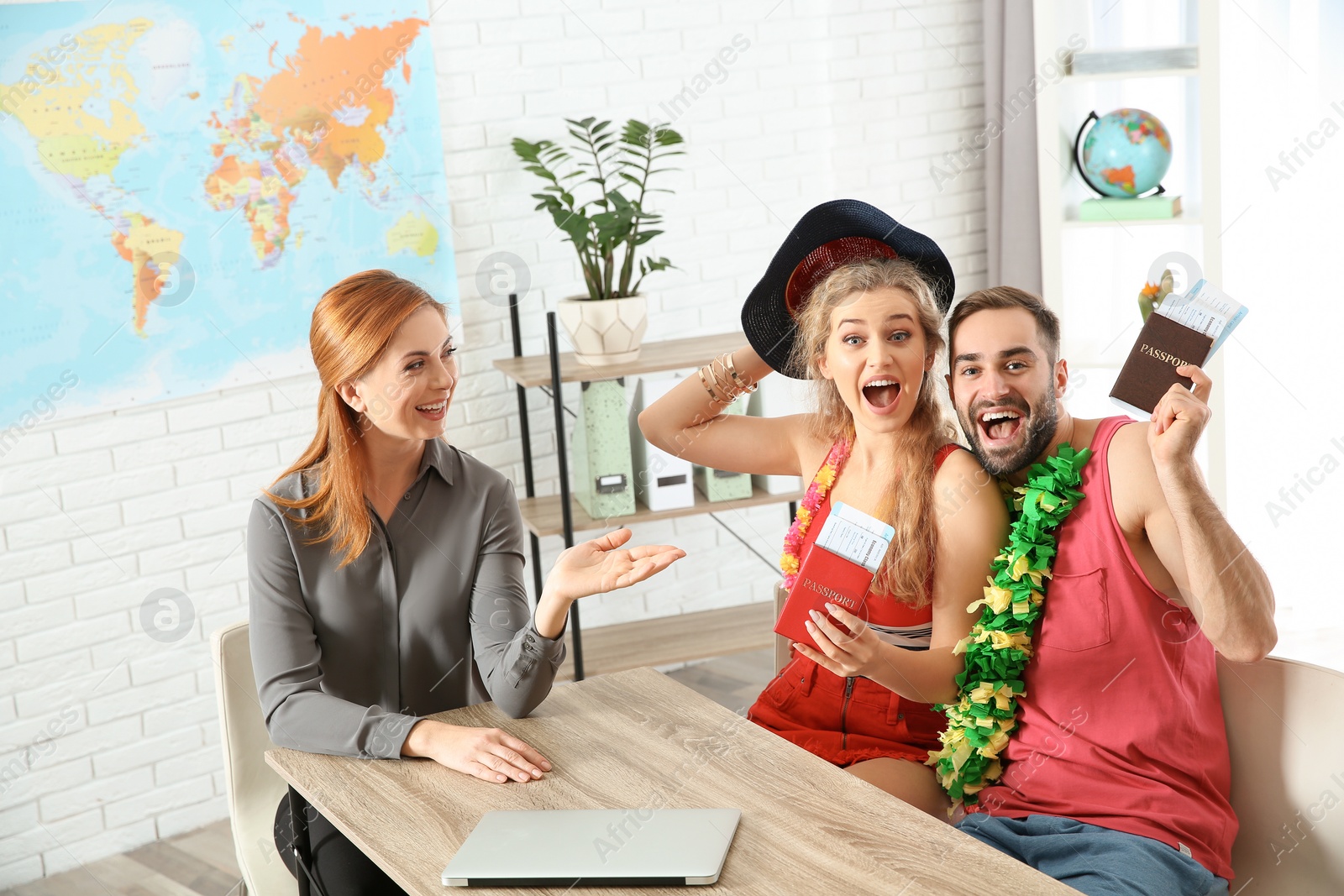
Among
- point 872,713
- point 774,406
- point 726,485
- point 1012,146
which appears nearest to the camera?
point 872,713

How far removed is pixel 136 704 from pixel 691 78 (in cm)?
260

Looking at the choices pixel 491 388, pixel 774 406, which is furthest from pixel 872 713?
pixel 491 388

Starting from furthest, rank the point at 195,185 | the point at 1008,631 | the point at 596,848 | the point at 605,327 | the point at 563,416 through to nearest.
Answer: the point at 563,416
the point at 605,327
the point at 195,185
the point at 1008,631
the point at 596,848

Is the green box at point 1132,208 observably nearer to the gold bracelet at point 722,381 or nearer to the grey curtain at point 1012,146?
the grey curtain at point 1012,146

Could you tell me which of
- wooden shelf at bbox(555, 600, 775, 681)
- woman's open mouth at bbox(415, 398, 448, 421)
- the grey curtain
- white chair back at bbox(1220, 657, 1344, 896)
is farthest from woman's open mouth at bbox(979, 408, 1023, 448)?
the grey curtain

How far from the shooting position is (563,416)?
3.62 meters

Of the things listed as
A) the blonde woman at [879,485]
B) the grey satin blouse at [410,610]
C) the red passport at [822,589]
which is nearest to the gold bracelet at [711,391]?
the blonde woman at [879,485]

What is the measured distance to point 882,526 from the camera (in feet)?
5.54

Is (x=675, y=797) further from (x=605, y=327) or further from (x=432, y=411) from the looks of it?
(x=605, y=327)

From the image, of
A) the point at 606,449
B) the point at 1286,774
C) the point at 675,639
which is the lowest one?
the point at 675,639

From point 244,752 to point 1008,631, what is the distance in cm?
145

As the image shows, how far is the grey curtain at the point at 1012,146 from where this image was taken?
4.14 m

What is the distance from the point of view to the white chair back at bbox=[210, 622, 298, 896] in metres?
2.23

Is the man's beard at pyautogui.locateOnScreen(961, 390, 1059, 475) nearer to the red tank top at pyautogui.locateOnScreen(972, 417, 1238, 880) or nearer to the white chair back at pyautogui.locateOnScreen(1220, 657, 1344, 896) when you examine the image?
the red tank top at pyautogui.locateOnScreen(972, 417, 1238, 880)
